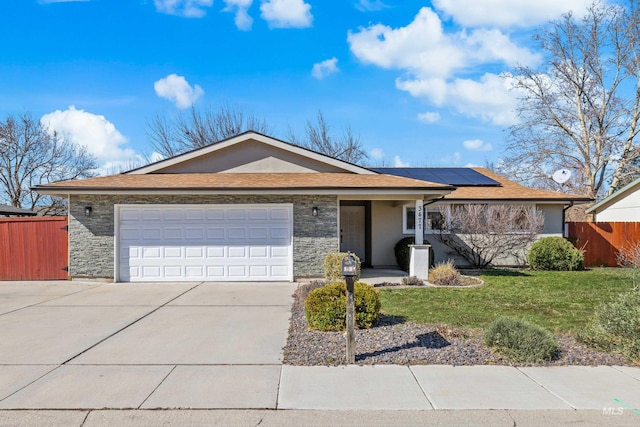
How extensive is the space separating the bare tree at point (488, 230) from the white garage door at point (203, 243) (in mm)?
6577

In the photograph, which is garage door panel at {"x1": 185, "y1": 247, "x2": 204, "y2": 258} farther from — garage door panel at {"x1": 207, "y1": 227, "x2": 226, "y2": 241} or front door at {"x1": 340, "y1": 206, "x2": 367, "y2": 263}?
front door at {"x1": 340, "y1": 206, "x2": 367, "y2": 263}

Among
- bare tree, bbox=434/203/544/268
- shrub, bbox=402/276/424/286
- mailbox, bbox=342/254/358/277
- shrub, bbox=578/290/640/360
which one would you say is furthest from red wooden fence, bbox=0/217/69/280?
shrub, bbox=578/290/640/360

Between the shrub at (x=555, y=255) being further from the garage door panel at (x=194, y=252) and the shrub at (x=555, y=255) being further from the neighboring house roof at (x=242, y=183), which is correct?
the garage door panel at (x=194, y=252)

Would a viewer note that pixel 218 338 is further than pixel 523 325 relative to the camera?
Yes

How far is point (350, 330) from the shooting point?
17.3 feet

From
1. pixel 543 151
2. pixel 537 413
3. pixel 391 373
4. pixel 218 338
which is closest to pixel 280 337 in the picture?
pixel 218 338

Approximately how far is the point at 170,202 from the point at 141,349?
6754 mm

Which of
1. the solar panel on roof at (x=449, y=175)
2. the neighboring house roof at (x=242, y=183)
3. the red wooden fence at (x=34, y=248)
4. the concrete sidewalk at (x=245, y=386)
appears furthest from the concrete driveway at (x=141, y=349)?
the solar panel on roof at (x=449, y=175)

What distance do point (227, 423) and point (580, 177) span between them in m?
32.1

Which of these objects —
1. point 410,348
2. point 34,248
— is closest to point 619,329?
point 410,348

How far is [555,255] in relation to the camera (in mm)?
14617

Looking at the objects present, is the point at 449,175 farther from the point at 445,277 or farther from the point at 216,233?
the point at 216,233

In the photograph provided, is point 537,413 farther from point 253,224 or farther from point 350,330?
point 253,224

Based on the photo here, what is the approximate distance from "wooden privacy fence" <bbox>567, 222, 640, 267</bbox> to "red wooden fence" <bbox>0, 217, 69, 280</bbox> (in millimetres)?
18280
